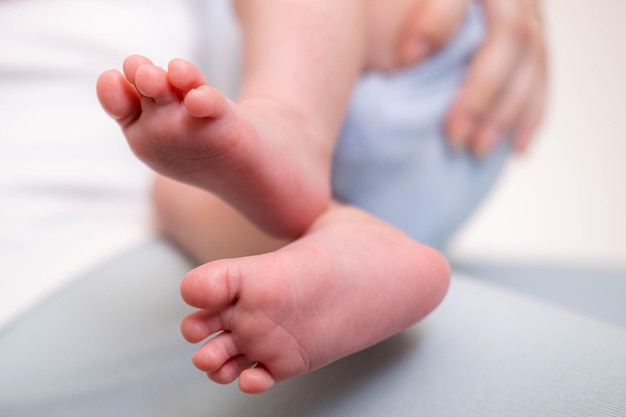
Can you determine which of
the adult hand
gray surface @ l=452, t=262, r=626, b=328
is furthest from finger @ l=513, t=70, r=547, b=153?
gray surface @ l=452, t=262, r=626, b=328

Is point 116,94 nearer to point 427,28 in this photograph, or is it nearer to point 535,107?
point 427,28

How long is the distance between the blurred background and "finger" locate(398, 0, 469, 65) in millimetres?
600

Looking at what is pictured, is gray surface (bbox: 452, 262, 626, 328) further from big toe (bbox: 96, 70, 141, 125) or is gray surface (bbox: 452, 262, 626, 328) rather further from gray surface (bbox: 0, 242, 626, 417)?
big toe (bbox: 96, 70, 141, 125)

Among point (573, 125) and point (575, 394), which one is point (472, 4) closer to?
point (575, 394)

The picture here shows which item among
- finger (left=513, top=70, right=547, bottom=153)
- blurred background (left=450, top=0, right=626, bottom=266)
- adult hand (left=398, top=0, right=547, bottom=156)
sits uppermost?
adult hand (left=398, top=0, right=547, bottom=156)

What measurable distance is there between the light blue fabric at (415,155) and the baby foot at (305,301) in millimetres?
184

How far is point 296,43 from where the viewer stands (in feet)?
1.61

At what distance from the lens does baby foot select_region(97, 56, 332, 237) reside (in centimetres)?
36

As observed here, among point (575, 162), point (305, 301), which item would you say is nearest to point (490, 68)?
point (305, 301)

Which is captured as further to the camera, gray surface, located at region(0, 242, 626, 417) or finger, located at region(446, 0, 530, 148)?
finger, located at region(446, 0, 530, 148)

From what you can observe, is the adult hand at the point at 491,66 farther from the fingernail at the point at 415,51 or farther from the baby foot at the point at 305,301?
the baby foot at the point at 305,301

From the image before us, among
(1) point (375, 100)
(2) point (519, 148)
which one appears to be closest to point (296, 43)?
(1) point (375, 100)

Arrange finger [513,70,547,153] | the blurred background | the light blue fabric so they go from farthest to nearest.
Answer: the blurred background, finger [513,70,547,153], the light blue fabric

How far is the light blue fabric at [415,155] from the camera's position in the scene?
1.96 ft
